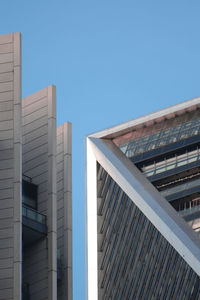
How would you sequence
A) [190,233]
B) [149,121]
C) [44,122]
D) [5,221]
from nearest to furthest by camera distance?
[5,221]
[44,122]
[190,233]
[149,121]

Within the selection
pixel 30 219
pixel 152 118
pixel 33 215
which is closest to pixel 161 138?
pixel 152 118

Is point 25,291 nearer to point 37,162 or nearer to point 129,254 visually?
point 37,162

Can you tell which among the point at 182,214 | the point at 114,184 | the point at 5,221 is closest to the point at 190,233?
the point at 182,214

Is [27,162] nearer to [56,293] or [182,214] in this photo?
[56,293]

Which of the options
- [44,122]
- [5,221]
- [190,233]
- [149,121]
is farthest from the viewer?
[149,121]

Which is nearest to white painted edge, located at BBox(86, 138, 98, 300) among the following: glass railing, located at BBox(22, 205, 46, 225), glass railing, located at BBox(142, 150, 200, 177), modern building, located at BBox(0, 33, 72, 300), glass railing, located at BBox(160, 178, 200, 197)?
glass railing, located at BBox(142, 150, 200, 177)

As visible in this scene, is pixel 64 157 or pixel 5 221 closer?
pixel 5 221

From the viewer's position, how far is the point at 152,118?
335ft

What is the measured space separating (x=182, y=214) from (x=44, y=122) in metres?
17.5

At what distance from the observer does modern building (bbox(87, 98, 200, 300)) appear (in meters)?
99.2

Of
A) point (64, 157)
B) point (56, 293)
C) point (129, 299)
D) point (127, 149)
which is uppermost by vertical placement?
point (127, 149)

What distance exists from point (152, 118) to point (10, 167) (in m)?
23.8

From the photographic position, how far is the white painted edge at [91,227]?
103000 millimetres

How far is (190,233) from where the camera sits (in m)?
95.9
